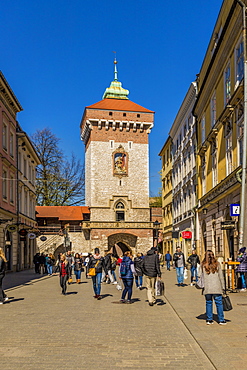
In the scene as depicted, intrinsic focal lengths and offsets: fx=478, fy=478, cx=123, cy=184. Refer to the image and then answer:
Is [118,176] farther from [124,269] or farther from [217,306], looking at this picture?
[217,306]

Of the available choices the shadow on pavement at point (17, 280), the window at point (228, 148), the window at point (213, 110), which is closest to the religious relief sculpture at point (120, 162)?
the shadow on pavement at point (17, 280)

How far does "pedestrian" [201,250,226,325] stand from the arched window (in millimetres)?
50363

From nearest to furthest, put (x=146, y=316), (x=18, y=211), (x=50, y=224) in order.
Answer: (x=146, y=316) → (x=18, y=211) → (x=50, y=224)

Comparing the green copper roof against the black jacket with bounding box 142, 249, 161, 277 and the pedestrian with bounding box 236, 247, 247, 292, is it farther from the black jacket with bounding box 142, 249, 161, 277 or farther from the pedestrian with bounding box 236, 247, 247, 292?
the black jacket with bounding box 142, 249, 161, 277

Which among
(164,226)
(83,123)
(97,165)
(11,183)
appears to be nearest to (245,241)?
(11,183)

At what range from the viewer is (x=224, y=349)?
24.0 feet

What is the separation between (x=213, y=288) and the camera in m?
9.76

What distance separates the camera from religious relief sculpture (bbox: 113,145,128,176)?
60969 millimetres

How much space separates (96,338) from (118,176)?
52.7 m

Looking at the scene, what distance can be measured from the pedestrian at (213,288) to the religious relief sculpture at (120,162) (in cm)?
5100

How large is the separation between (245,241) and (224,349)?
8.75m

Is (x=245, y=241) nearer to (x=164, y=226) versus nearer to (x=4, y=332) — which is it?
(x=4, y=332)

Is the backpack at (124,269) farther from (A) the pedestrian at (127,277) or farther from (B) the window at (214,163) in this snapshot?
(B) the window at (214,163)

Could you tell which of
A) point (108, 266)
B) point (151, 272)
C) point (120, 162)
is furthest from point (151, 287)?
point (120, 162)
